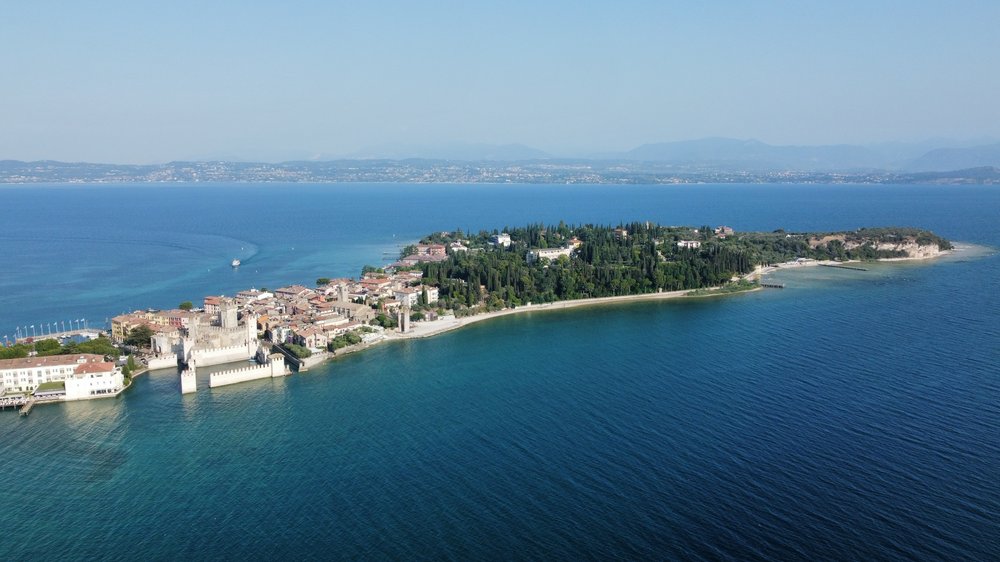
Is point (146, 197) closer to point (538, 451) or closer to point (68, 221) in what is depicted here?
point (68, 221)

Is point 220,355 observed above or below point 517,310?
above

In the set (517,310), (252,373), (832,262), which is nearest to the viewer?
(252,373)

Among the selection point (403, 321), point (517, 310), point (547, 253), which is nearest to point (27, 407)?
point (403, 321)

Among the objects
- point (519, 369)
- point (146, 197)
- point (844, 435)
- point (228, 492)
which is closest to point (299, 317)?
point (519, 369)

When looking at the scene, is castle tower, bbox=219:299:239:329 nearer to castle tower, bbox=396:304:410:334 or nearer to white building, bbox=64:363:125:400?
white building, bbox=64:363:125:400

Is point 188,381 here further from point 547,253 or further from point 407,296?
point 547,253
